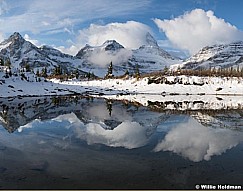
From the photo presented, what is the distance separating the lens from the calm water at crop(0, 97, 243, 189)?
13562mm

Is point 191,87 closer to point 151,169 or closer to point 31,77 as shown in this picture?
point 31,77

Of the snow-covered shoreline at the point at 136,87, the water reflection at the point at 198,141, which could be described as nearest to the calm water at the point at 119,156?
A: the water reflection at the point at 198,141

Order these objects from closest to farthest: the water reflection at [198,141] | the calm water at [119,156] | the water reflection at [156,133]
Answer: the calm water at [119,156], the water reflection at [198,141], the water reflection at [156,133]

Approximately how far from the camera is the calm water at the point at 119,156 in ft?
44.5

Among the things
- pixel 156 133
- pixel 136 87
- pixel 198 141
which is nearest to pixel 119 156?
pixel 198 141

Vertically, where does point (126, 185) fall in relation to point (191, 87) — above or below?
below

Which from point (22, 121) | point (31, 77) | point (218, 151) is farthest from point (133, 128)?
point (31, 77)

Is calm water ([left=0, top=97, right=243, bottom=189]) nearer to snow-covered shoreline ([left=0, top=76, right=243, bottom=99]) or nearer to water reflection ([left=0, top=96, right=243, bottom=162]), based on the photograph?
water reflection ([left=0, top=96, right=243, bottom=162])

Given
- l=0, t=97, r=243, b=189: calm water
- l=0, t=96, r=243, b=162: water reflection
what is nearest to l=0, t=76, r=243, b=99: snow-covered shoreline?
l=0, t=96, r=243, b=162: water reflection

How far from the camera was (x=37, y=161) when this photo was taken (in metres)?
16.8

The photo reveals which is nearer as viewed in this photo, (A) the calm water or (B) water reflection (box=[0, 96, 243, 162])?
(A) the calm water

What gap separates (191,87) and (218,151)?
95051mm

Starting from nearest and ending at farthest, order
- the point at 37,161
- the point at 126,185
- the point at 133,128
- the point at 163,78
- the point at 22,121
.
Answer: the point at 126,185 → the point at 37,161 → the point at 133,128 → the point at 22,121 → the point at 163,78

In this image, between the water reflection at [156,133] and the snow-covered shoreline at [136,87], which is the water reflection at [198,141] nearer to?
the water reflection at [156,133]
